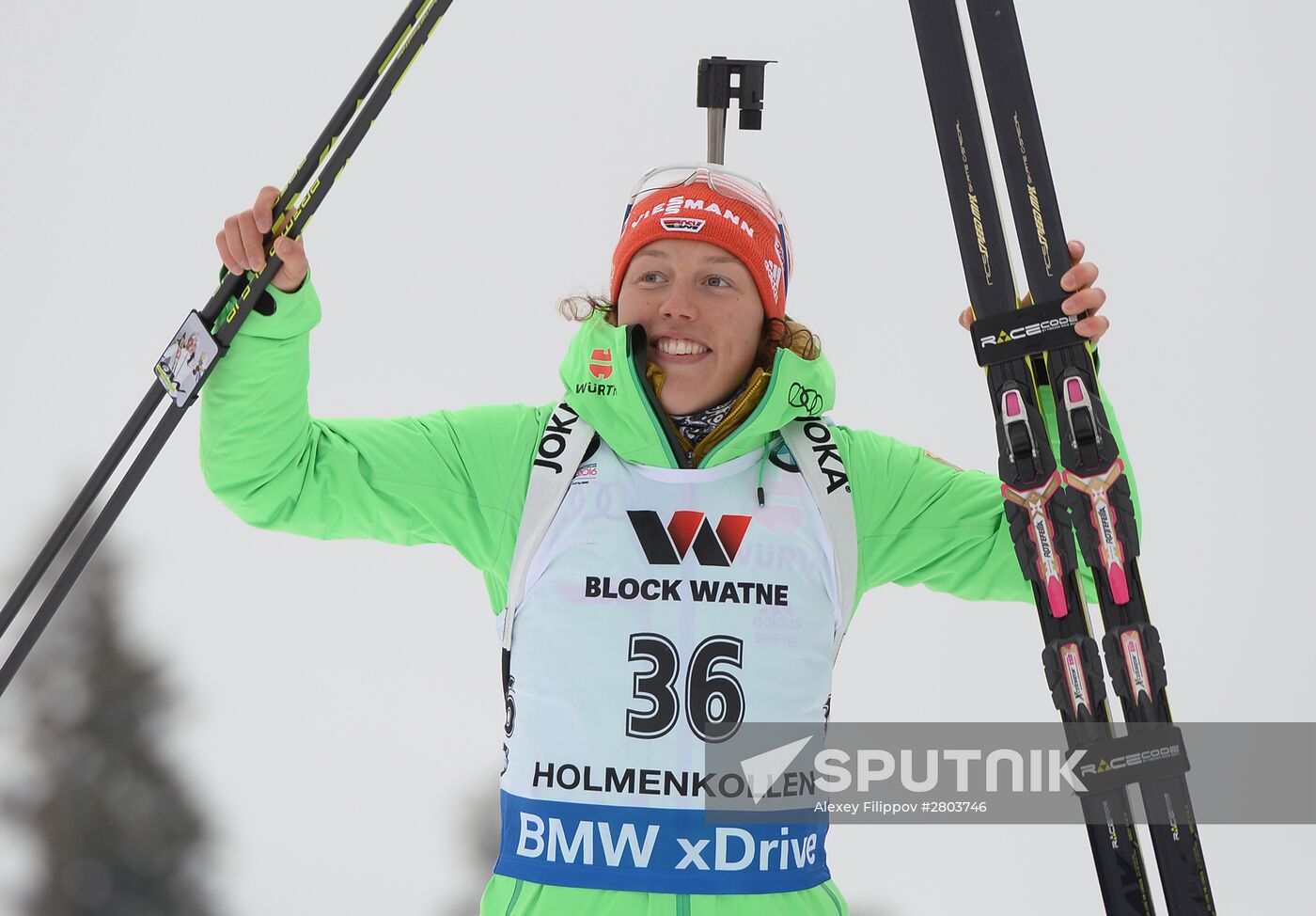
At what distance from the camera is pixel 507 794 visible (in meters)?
2.31

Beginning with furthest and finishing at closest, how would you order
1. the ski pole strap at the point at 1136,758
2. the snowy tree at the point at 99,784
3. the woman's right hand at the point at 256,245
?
the snowy tree at the point at 99,784 → the ski pole strap at the point at 1136,758 → the woman's right hand at the point at 256,245

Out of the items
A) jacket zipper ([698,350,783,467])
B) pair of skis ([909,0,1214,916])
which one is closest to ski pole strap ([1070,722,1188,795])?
pair of skis ([909,0,1214,916])

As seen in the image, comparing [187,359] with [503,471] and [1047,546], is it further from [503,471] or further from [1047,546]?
[1047,546]

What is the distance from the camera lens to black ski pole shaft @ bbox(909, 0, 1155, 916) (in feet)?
7.64

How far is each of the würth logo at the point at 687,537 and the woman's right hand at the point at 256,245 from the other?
629 millimetres

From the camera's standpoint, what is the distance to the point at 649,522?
2.32 meters

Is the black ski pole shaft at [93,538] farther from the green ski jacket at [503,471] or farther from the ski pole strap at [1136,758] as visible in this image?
the ski pole strap at [1136,758]

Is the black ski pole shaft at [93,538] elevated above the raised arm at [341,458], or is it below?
below

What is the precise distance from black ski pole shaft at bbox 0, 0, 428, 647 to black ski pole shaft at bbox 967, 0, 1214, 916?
3.28 feet

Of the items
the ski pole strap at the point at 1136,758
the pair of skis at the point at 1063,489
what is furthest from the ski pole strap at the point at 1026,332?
the ski pole strap at the point at 1136,758

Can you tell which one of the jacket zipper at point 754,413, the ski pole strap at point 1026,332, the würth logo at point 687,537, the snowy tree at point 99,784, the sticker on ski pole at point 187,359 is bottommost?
the würth logo at point 687,537

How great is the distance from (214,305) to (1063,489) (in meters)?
1.34

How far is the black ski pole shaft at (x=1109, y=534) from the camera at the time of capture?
2.31 meters

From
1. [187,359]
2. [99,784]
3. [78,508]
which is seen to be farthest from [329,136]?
[99,784]
